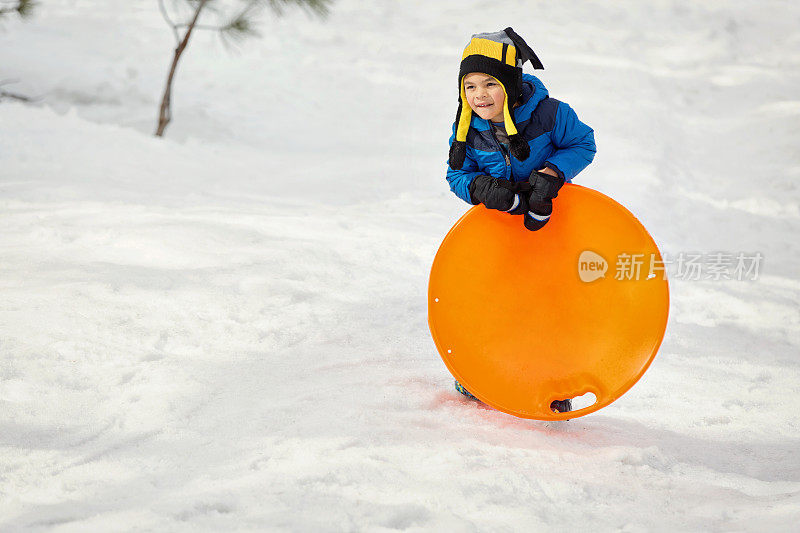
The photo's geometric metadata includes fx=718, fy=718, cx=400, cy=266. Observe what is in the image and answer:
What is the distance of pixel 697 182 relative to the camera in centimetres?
523

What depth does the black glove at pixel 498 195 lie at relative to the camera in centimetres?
178

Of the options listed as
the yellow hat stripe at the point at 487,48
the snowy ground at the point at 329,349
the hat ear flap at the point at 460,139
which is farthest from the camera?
the hat ear flap at the point at 460,139

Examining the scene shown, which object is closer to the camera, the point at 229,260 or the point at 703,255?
the point at 229,260

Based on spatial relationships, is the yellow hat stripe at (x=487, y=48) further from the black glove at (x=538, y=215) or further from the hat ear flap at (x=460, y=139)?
the black glove at (x=538, y=215)

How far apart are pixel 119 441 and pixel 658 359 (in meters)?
1.77

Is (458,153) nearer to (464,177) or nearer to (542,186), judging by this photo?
(464,177)

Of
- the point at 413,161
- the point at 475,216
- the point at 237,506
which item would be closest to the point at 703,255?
the point at 475,216

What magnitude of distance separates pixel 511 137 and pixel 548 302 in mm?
501

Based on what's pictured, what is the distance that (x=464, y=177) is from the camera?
1.92 metres

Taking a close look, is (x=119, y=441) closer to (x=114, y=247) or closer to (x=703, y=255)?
(x=114, y=247)

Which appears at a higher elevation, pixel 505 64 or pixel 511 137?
pixel 505 64

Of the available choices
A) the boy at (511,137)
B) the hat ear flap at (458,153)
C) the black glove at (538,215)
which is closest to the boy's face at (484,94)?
the boy at (511,137)

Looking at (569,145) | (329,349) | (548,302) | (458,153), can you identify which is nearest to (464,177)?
(458,153)

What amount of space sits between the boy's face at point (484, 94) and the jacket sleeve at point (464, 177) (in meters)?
0.13
